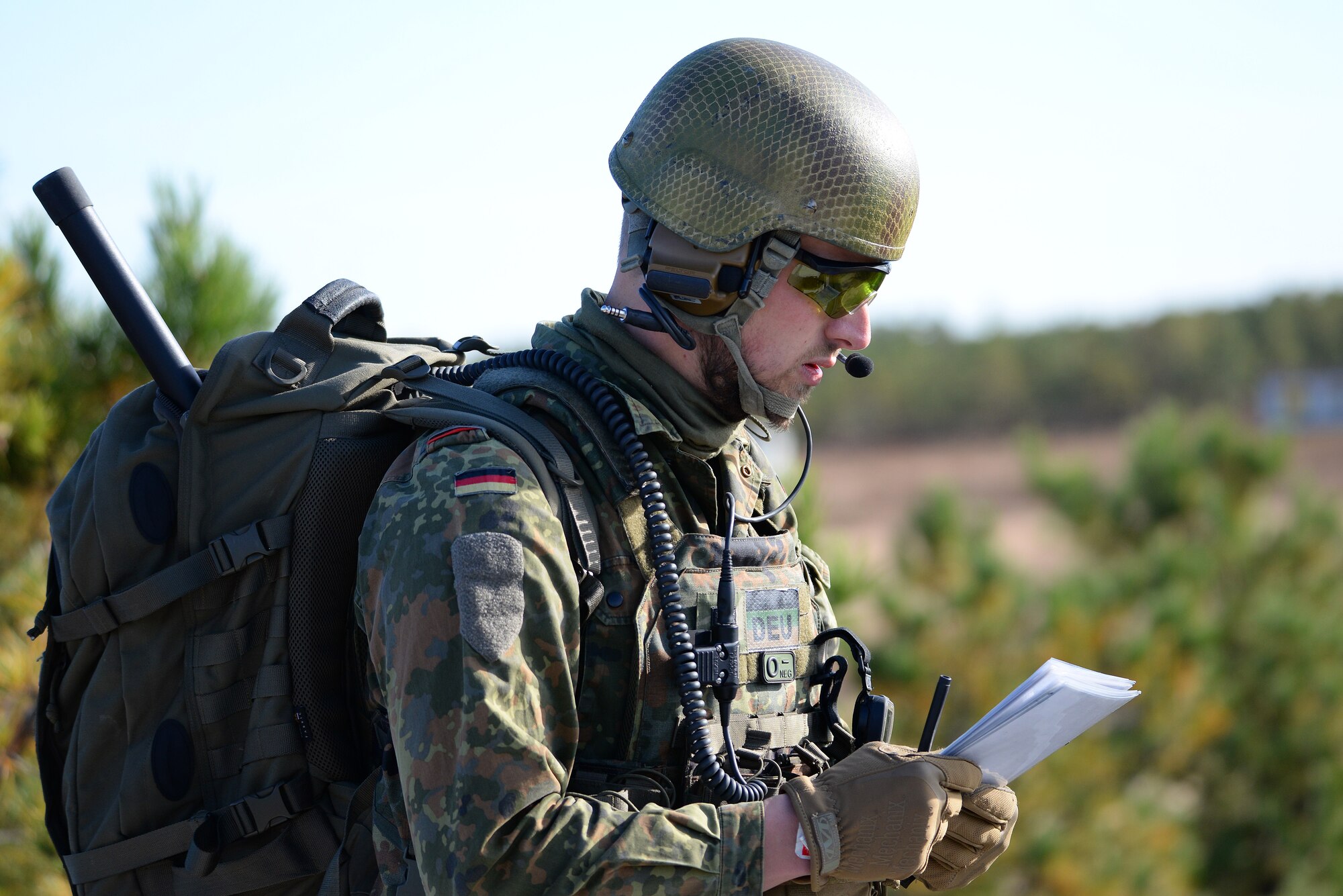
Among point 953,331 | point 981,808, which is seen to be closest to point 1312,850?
point 981,808

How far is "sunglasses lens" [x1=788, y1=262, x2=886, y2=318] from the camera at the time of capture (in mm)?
2447

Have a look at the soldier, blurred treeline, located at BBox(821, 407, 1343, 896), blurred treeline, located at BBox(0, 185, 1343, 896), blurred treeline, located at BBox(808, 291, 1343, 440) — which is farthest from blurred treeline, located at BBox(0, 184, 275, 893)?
blurred treeline, located at BBox(808, 291, 1343, 440)

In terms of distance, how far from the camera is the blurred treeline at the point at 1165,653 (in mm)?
8664

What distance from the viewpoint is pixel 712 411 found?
2486mm

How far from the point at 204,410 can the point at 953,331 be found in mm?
42477

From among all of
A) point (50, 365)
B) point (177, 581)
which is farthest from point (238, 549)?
point (50, 365)

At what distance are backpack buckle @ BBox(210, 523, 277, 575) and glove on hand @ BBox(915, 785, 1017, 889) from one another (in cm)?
129

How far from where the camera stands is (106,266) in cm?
248

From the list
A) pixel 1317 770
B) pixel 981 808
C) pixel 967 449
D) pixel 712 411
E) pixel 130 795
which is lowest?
pixel 967 449

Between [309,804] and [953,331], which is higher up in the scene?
[309,804]

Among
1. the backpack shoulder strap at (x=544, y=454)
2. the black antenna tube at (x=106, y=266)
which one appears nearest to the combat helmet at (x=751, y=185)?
the backpack shoulder strap at (x=544, y=454)

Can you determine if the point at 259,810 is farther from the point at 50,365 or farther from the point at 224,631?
the point at 50,365

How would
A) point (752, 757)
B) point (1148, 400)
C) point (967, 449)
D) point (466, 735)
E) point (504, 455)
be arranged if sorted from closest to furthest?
point (466, 735) < point (504, 455) < point (752, 757) < point (1148, 400) < point (967, 449)

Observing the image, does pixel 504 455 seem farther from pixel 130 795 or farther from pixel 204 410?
pixel 130 795
